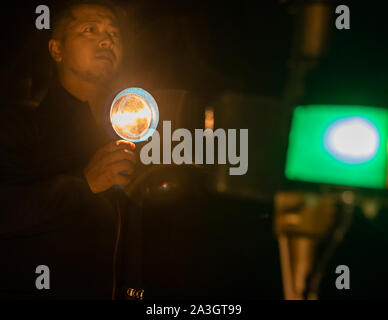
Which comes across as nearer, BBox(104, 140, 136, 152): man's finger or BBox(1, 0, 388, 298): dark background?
BBox(104, 140, 136, 152): man's finger

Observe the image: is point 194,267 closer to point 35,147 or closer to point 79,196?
point 79,196

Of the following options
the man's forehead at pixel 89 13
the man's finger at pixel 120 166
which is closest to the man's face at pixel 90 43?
the man's forehead at pixel 89 13

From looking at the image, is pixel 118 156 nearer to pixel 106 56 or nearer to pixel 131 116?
pixel 131 116

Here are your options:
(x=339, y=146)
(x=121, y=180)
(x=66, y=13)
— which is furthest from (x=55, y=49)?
(x=339, y=146)

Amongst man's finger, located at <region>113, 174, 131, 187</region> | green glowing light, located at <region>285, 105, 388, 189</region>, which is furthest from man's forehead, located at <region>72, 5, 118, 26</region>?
green glowing light, located at <region>285, 105, 388, 189</region>

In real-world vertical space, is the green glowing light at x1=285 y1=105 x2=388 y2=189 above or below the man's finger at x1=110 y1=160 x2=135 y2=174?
above

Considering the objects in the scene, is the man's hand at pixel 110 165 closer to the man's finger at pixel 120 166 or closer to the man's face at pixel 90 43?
the man's finger at pixel 120 166

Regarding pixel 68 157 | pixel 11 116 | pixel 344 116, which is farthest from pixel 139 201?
pixel 344 116

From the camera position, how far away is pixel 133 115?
1.28m

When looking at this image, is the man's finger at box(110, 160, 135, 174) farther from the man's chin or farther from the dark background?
the man's chin

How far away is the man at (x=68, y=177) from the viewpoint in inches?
54.7

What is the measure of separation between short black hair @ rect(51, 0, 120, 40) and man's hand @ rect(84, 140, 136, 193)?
21.0 inches

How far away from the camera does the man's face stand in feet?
4.68

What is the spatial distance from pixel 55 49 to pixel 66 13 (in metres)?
0.15
